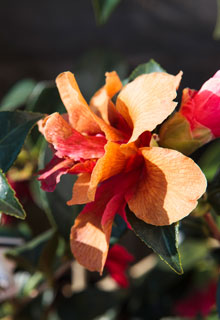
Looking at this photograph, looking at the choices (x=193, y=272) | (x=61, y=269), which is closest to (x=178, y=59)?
(x=193, y=272)

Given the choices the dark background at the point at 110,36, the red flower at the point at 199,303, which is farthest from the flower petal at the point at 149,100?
the dark background at the point at 110,36

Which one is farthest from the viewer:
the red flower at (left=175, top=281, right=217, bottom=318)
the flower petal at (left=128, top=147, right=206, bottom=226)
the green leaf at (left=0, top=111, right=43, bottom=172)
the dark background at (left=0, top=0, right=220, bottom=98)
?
the dark background at (left=0, top=0, right=220, bottom=98)

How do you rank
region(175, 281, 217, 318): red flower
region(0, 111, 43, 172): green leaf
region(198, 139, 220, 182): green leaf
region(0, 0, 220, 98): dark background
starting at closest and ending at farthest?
region(0, 111, 43, 172): green leaf < region(198, 139, 220, 182): green leaf < region(175, 281, 217, 318): red flower < region(0, 0, 220, 98): dark background

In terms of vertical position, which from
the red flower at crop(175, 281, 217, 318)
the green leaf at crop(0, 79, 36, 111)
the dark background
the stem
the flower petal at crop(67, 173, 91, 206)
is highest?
the flower petal at crop(67, 173, 91, 206)

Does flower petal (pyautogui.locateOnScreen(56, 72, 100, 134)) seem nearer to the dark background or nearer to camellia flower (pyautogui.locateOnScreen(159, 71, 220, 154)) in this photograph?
camellia flower (pyautogui.locateOnScreen(159, 71, 220, 154))

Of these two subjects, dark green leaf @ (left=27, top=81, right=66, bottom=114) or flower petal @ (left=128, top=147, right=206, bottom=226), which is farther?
dark green leaf @ (left=27, top=81, right=66, bottom=114)

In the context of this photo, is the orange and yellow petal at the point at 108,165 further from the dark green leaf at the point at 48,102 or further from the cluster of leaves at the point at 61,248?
the dark green leaf at the point at 48,102

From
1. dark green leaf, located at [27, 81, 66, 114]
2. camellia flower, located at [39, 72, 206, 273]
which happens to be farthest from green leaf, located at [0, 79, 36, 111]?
camellia flower, located at [39, 72, 206, 273]

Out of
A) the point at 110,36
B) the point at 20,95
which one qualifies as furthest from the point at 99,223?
the point at 110,36
